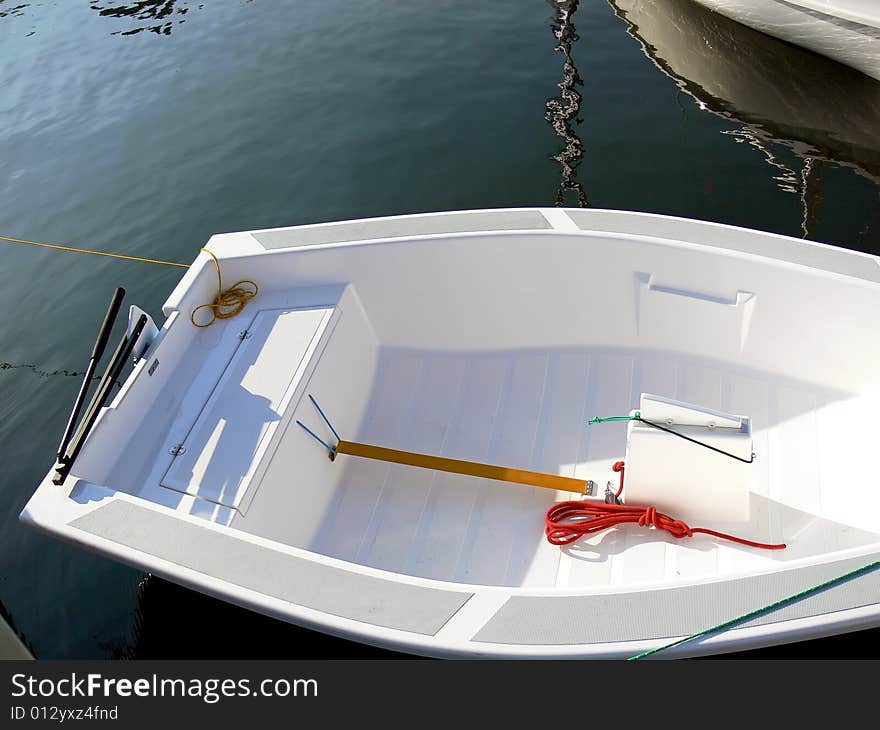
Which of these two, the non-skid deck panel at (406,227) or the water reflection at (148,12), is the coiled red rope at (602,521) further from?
the water reflection at (148,12)

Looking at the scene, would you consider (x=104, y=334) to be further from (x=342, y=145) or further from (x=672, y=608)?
(x=342, y=145)

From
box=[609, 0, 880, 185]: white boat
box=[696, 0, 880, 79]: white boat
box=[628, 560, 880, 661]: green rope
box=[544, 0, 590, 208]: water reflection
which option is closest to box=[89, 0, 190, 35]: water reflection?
box=[544, 0, 590, 208]: water reflection

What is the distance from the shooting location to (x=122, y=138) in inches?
244

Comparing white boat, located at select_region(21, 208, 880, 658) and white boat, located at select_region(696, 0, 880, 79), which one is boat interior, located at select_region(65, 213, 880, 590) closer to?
white boat, located at select_region(21, 208, 880, 658)

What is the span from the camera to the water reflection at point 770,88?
16.4ft

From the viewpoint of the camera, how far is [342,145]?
5.71m

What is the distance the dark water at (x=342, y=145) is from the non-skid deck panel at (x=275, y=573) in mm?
868

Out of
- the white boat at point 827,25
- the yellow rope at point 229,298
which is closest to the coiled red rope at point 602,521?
the yellow rope at point 229,298

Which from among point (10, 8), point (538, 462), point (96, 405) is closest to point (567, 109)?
point (538, 462)

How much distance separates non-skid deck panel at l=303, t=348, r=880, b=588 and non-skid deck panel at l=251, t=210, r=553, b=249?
0.55 metres

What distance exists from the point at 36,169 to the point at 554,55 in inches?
164

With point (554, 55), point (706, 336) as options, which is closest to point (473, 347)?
point (706, 336)

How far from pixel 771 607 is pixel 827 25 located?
4.88 m

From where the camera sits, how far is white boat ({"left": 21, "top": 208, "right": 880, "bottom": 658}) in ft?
7.09
